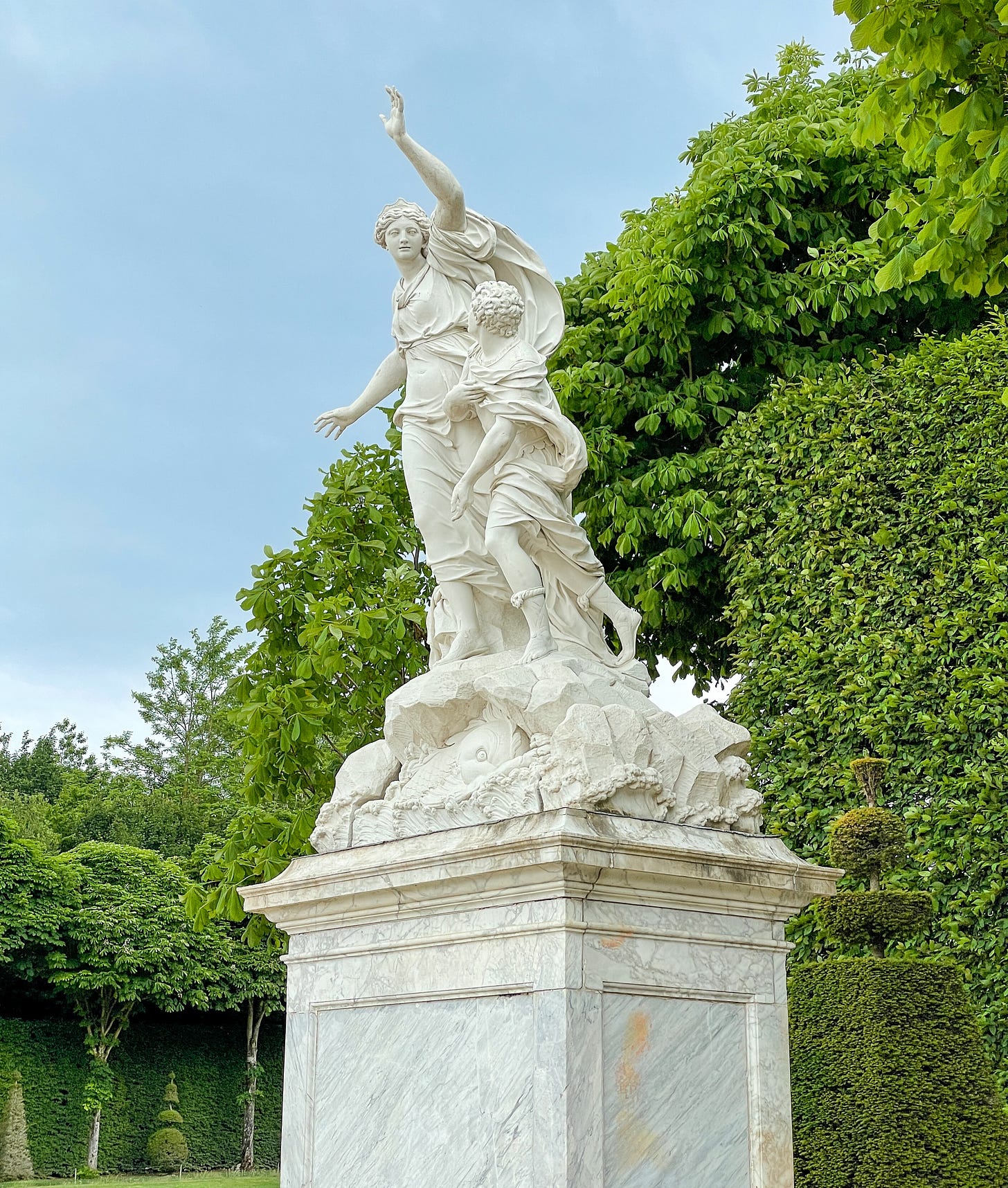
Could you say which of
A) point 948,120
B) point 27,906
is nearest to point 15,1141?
point 27,906

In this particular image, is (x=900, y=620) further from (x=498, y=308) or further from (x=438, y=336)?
(x=498, y=308)

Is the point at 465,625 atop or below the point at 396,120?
below

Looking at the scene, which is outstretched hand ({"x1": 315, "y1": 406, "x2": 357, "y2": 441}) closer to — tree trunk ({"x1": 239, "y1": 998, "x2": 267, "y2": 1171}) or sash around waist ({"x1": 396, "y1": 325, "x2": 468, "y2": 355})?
sash around waist ({"x1": 396, "y1": 325, "x2": 468, "y2": 355})

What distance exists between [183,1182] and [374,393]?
778 inches

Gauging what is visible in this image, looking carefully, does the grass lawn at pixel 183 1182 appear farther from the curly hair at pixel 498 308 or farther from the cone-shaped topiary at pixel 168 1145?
the curly hair at pixel 498 308

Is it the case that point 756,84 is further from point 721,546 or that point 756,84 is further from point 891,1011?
point 891,1011

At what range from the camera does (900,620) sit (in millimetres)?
9602

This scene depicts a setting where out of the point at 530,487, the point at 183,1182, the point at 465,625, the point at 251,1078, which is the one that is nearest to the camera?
the point at 530,487

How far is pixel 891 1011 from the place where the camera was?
757 cm

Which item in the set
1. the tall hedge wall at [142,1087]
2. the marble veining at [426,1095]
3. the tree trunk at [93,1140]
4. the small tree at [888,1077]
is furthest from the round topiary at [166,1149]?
the marble veining at [426,1095]

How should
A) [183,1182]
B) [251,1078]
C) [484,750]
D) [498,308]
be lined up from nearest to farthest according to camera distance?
[484,750] < [498,308] < [183,1182] < [251,1078]

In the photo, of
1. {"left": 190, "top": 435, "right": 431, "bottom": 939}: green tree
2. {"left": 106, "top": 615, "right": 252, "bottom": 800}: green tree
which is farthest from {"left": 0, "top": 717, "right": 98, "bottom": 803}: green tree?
{"left": 190, "top": 435, "right": 431, "bottom": 939}: green tree

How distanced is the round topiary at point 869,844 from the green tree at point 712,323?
3863 millimetres

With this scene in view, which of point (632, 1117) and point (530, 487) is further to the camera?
point (530, 487)
